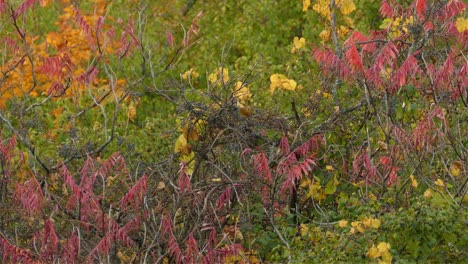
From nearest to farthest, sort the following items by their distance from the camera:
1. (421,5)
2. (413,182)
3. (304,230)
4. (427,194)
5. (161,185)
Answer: (427,194)
(304,230)
(413,182)
(161,185)
(421,5)

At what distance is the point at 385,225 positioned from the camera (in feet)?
20.8

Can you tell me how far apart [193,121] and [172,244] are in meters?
1.23

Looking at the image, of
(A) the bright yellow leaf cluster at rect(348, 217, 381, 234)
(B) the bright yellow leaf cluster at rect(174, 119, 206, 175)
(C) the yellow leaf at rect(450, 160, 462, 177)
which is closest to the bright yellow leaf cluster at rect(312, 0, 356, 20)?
(B) the bright yellow leaf cluster at rect(174, 119, 206, 175)

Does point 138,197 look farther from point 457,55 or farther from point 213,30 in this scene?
point 213,30

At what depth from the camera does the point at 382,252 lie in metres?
6.07

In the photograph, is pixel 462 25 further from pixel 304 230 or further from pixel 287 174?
pixel 304 230

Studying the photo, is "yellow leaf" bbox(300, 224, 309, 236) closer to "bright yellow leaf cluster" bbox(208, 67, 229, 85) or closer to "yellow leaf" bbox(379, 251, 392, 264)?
"yellow leaf" bbox(379, 251, 392, 264)

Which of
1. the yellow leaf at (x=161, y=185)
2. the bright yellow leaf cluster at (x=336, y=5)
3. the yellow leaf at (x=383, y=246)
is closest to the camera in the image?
the yellow leaf at (x=383, y=246)

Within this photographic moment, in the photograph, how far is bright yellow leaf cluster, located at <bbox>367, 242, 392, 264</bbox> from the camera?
6043 mm

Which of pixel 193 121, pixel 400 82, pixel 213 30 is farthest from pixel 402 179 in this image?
pixel 213 30

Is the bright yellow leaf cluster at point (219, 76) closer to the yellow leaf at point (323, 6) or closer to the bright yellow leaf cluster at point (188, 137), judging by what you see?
the bright yellow leaf cluster at point (188, 137)

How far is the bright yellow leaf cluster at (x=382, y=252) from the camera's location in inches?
238

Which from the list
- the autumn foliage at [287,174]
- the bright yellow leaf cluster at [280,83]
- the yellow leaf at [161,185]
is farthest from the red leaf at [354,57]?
the yellow leaf at [161,185]

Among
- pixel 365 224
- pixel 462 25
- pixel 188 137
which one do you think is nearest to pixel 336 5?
pixel 462 25
